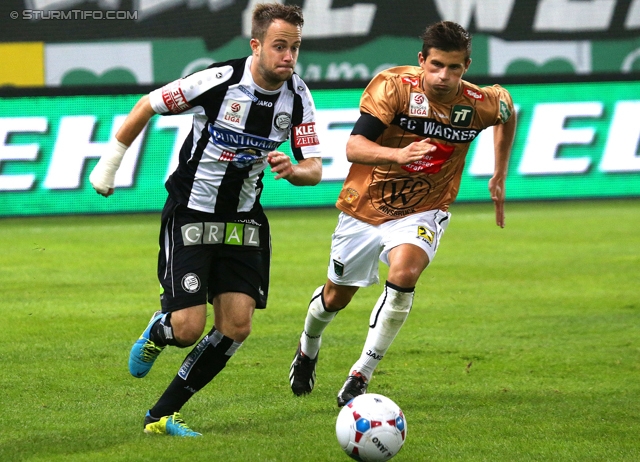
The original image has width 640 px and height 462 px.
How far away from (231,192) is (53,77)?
20.8m

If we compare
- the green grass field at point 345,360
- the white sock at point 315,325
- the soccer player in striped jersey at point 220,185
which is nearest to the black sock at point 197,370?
the soccer player in striped jersey at point 220,185

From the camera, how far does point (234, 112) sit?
5.68 m

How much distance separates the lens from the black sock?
220 inches

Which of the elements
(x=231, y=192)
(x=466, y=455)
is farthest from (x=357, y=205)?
(x=466, y=455)

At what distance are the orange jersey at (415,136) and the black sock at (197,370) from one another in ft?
4.86

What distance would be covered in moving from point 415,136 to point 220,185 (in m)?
1.35

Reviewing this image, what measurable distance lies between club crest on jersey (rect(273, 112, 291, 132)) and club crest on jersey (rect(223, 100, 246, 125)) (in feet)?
0.59

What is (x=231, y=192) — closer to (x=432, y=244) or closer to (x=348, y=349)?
(x=432, y=244)

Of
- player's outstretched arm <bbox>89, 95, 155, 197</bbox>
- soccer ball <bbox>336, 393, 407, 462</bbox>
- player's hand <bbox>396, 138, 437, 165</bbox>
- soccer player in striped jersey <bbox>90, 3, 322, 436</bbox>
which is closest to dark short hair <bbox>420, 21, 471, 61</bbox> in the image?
player's hand <bbox>396, 138, 437, 165</bbox>

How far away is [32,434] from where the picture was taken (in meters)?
5.51

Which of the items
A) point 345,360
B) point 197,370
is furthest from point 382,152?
point 345,360

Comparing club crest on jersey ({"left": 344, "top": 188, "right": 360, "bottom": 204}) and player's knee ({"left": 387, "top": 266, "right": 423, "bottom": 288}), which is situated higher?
club crest on jersey ({"left": 344, "top": 188, "right": 360, "bottom": 204})

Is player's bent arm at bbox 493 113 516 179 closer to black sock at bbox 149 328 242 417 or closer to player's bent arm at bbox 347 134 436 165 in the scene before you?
player's bent arm at bbox 347 134 436 165

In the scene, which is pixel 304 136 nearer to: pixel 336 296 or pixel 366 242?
pixel 366 242
